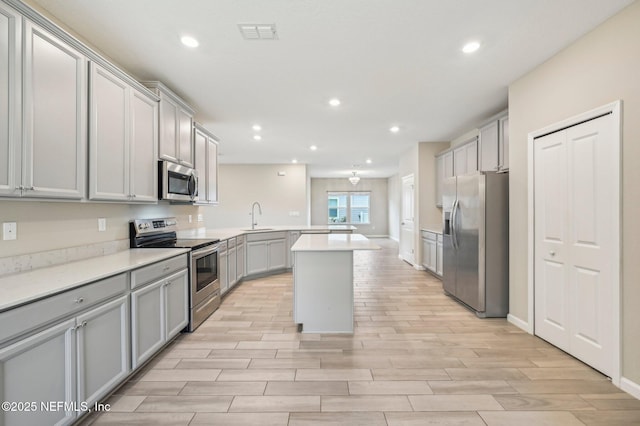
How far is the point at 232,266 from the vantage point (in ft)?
15.2

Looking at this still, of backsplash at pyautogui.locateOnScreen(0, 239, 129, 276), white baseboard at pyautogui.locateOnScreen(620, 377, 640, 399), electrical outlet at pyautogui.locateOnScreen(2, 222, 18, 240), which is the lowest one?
white baseboard at pyautogui.locateOnScreen(620, 377, 640, 399)

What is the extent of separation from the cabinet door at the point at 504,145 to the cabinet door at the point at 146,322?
14.3 ft

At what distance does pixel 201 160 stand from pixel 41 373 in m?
3.14

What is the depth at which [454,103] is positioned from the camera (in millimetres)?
3941

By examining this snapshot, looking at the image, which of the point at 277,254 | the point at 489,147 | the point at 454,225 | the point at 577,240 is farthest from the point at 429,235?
the point at 577,240

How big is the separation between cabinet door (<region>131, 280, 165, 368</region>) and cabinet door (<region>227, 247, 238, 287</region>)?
77.1 inches

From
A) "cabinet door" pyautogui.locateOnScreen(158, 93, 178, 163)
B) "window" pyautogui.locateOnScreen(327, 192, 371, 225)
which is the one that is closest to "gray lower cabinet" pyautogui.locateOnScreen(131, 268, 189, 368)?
"cabinet door" pyautogui.locateOnScreen(158, 93, 178, 163)

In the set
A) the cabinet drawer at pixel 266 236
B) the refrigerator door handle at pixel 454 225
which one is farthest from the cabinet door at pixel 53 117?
the refrigerator door handle at pixel 454 225

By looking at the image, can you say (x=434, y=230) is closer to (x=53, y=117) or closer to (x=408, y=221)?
(x=408, y=221)

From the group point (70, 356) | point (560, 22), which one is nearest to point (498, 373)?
point (560, 22)

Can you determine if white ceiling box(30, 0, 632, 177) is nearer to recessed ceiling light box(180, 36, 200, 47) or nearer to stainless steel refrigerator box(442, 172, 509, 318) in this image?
recessed ceiling light box(180, 36, 200, 47)

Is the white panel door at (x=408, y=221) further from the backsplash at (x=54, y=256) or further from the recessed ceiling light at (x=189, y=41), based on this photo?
the backsplash at (x=54, y=256)

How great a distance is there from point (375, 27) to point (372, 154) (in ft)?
17.2

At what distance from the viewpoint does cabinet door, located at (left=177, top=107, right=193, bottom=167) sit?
3502 millimetres
